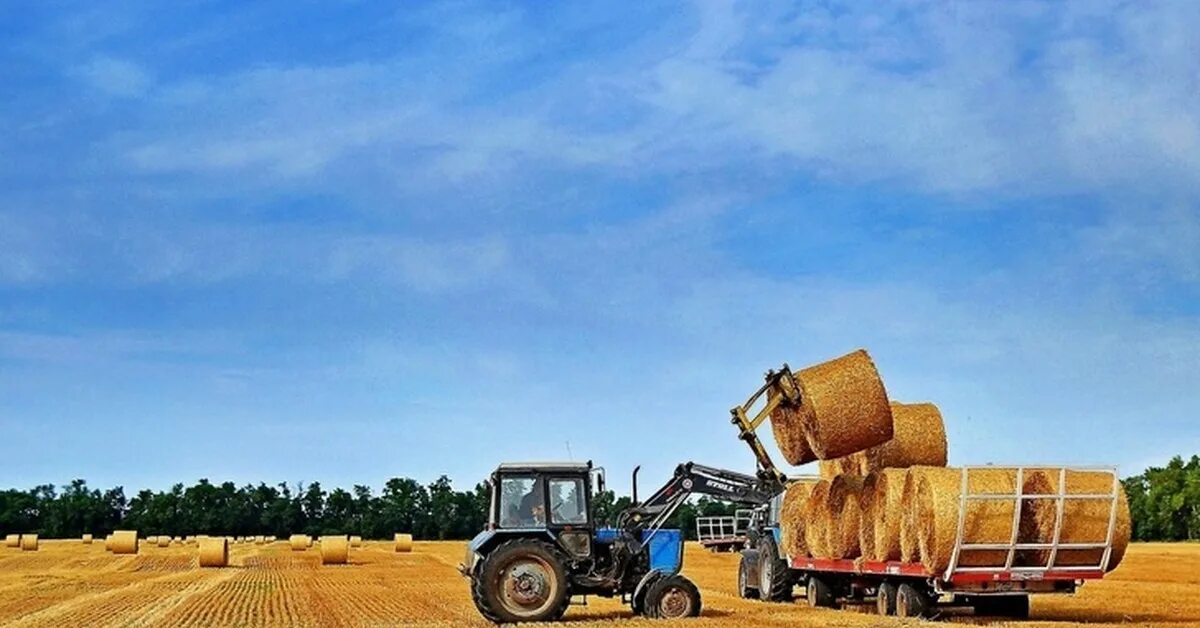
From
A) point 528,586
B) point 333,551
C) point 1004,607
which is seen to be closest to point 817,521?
point 1004,607

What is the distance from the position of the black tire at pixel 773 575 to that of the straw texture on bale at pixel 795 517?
97 cm

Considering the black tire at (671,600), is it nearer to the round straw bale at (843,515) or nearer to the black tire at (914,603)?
the black tire at (914,603)

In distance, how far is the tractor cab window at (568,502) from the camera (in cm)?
1923

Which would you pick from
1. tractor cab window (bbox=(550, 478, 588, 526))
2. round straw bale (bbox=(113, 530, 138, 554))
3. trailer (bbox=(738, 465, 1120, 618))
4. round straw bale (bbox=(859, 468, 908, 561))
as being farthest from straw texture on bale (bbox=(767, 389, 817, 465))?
round straw bale (bbox=(113, 530, 138, 554))

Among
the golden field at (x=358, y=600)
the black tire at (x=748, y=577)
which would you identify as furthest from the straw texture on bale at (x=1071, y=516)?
the black tire at (x=748, y=577)

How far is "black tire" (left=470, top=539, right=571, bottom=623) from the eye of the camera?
18.8 m

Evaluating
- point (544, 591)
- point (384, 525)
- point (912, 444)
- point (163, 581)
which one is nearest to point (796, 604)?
point (912, 444)

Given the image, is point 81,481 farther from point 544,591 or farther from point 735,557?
point 544,591

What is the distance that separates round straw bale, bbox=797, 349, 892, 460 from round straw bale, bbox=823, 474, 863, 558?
0.88 meters

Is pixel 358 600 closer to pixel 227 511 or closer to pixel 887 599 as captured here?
pixel 887 599

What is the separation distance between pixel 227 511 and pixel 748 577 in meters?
98.5

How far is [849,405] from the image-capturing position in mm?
20000

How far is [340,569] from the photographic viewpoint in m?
40.7

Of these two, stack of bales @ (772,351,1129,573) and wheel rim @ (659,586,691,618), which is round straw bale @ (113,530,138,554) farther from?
wheel rim @ (659,586,691,618)
